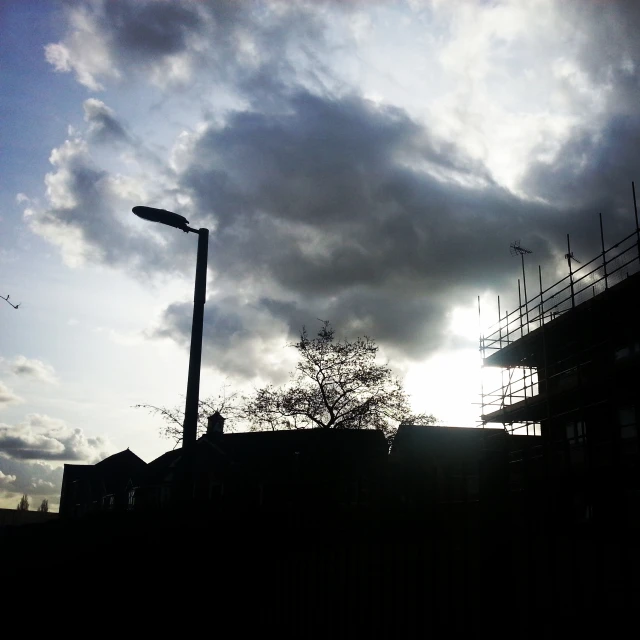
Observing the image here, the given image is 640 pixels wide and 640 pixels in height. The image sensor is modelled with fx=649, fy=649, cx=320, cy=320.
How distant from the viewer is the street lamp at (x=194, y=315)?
8805mm

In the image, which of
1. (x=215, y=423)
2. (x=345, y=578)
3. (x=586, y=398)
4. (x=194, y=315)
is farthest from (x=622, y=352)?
(x=215, y=423)

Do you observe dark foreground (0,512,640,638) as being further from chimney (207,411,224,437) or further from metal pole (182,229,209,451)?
chimney (207,411,224,437)

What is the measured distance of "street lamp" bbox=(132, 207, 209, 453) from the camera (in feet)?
28.9

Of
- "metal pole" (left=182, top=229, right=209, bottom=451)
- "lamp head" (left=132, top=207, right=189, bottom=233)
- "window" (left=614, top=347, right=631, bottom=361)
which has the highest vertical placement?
"window" (left=614, top=347, right=631, bottom=361)

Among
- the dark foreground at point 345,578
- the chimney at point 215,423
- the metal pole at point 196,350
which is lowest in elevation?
the dark foreground at point 345,578

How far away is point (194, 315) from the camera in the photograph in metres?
9.59

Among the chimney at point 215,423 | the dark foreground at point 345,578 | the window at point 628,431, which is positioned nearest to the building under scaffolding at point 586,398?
the window at point 628,431

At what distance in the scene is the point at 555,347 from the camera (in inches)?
1087

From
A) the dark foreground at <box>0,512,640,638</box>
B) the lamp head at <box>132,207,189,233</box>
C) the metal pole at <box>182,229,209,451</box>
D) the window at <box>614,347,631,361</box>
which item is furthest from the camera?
the window at <box>614,347,631,361</box>

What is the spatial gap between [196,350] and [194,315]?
63 centimetres

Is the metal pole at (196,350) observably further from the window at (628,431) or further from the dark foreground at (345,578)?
the window at (628,431)

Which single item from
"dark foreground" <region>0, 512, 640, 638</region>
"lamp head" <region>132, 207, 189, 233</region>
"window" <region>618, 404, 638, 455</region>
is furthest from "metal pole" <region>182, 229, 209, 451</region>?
"window" <region>618, 404, 638, 455</region>

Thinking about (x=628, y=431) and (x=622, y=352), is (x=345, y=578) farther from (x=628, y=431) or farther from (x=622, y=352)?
(x=622, y=352)

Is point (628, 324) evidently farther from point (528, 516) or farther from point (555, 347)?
point (528, 516)
